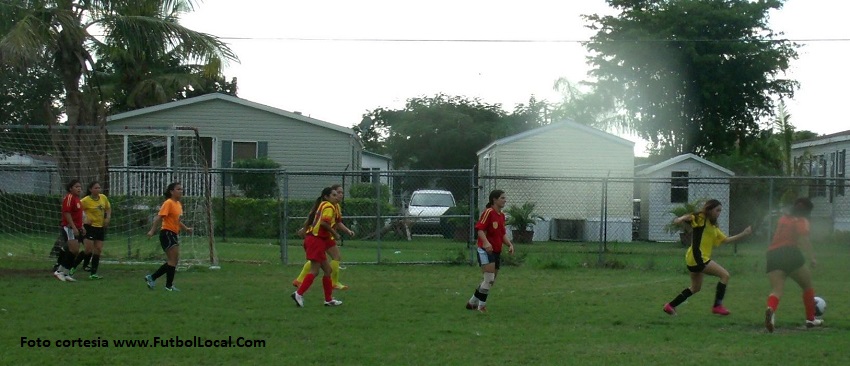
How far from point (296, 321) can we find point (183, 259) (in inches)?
341

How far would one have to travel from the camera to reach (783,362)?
8492 mm

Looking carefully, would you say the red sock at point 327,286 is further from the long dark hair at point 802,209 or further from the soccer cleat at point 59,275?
the long dark hair at point 802,209

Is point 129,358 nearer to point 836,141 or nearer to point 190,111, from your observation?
point 190,111

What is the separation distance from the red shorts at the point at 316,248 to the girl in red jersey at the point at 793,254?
509cm

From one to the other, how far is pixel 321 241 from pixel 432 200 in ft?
59.1

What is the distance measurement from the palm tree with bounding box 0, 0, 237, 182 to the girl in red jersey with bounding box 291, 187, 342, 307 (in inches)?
301

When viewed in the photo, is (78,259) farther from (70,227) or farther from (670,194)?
(670,194)

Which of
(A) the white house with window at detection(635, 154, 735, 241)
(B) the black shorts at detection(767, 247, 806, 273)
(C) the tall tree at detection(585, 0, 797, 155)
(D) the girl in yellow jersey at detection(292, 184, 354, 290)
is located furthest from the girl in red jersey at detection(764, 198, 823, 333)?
(C) the tall tree at detection(585, 0, 797, 155)

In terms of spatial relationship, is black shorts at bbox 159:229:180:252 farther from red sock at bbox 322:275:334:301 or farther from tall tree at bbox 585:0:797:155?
tall tree at bbox 585:0:797:155

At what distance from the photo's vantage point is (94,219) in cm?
1548

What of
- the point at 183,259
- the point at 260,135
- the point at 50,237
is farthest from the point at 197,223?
the point at 260,135

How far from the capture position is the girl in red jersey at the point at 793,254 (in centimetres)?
1041

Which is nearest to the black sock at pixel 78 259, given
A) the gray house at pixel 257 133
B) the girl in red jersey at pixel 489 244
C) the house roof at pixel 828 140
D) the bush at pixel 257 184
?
the girl in red jersey at pixel 489 244

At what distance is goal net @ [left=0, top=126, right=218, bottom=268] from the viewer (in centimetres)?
1855
